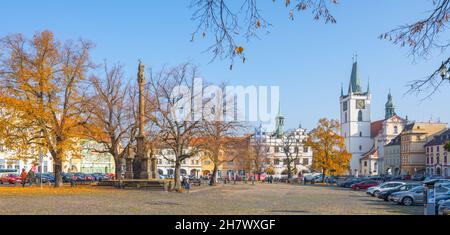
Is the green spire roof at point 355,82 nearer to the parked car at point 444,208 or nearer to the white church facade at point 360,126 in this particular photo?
the white church facade at point 360,126

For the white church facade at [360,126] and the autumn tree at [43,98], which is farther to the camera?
the white church facade at [360,126]

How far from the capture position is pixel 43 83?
41594 millimetres

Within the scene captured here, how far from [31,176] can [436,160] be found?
88052mm

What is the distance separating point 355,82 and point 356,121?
1294 centimetres

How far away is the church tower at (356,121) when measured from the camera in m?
156

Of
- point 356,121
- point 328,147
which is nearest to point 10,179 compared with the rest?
point 328,147

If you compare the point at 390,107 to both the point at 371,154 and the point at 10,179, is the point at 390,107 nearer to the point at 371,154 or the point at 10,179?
the point at 371,154

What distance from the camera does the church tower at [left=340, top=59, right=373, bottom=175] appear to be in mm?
155625

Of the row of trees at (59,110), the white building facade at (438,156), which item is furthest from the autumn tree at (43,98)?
the white building facade at (438,156)

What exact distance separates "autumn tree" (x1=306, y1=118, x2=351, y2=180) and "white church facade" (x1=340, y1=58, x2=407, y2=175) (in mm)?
73122

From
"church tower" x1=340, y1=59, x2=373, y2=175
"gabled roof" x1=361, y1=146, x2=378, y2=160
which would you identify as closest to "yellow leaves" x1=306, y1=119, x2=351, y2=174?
"gabled roof" x1=361, y1=146, x2=378, y2=160

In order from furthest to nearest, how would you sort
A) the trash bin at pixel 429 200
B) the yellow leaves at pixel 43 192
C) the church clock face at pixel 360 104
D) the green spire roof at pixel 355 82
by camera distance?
the green spire roof at pixel 355 82
the church clock face at pixel 360 104
the yellow leaves at pixel 43 192
the trash bin at pixel 429 200
